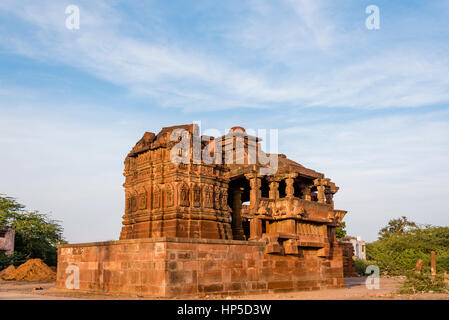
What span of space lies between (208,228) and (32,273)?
14.2 meters

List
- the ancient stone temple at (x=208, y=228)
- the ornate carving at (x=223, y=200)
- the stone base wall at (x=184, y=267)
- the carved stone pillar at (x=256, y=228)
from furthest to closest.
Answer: the ornate carving at (x=223, y=200) → the carved stone pillar at (x=256, y=228) → the ancient stone temple at (x=208, y=228) → the stone base wall at (x=184, y=267)

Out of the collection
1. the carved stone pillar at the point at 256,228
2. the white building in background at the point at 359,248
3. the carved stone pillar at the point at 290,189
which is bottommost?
the white building in background at the point at 359,248

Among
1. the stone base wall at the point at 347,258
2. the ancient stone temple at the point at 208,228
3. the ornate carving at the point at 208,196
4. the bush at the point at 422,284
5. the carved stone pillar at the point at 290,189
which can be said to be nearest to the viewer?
the ancient stone temple at the point at 208,228

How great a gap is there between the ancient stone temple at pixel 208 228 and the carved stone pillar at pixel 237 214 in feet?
0.16

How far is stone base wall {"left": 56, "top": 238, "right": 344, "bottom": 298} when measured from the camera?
13.1 meters

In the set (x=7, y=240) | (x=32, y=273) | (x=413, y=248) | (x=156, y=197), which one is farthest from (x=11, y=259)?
(x=413, y=248)

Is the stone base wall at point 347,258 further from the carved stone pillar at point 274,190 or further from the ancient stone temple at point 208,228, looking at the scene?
the carved stone pillar at point 274,190

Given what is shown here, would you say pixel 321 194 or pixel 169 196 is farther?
pixel 321 194

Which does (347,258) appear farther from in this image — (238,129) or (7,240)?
(7,240)

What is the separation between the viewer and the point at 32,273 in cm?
2666

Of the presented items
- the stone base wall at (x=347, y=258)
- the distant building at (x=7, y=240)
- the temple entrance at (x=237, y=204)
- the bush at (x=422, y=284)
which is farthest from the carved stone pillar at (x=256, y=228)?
the distant building at (x=7, y=240)

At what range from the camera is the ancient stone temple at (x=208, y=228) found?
13688 mm

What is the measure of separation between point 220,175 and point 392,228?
A: 55.6 m

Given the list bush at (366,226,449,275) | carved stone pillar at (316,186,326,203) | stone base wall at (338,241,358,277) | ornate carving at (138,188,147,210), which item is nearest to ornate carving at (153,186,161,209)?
ornate carving at (138,188,147,210)
